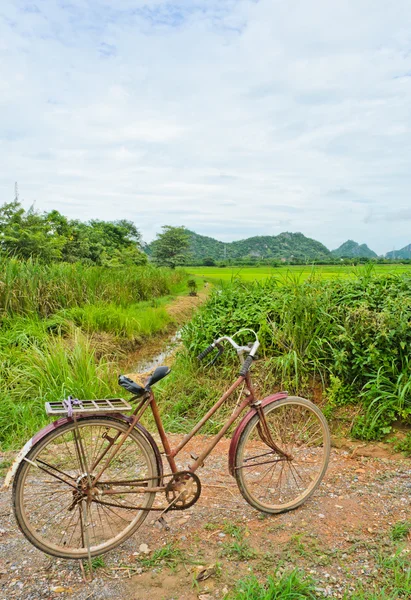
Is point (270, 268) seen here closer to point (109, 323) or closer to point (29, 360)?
point (29, 360)

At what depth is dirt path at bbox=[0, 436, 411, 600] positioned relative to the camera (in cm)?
232

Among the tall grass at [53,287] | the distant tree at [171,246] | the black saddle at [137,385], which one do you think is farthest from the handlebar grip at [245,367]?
the distant tree at [171,246]

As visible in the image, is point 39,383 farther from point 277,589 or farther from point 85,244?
point 85,244

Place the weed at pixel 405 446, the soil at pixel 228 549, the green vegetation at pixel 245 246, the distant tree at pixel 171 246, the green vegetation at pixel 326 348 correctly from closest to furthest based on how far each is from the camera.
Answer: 1. the soil at pixel 228 549
2. the weed at pixel 405 446
3. the green vegetation at pixel 326 348
4. the green vegetation at pixel 245 246
5. the distant tree at pixel 171 246

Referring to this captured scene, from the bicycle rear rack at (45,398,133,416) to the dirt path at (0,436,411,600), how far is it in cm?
89

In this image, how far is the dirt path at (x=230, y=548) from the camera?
2.32 metres

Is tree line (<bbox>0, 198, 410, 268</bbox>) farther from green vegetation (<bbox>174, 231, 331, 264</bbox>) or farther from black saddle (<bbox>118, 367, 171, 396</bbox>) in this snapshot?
black saddle (<bbox>118, 367, 171, 396</bbox>)

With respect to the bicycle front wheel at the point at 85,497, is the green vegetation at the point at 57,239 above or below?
above

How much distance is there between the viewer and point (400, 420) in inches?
161

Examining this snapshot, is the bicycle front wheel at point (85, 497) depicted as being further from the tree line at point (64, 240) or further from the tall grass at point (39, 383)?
the tree line at point (64, 240)

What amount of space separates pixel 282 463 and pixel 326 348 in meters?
1.76

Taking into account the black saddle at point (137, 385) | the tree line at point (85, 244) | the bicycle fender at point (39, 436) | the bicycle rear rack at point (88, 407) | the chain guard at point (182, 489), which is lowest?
the chain guard at point (182, 489)

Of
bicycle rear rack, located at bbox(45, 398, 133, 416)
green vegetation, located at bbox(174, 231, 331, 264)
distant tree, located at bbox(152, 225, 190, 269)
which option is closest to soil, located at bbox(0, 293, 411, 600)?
bicycle rear rack, located at bbox(45, 398, 133, 416)

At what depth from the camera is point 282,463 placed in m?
3.18
